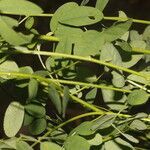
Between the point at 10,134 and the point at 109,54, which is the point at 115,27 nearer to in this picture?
the point at 109,54

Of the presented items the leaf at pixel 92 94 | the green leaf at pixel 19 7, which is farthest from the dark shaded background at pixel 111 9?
the green leaf at pixel 19 7

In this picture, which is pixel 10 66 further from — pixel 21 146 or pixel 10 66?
pixel 21 146

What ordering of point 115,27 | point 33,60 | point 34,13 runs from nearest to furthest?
point 34,13 → point 115,27 → point 33,60

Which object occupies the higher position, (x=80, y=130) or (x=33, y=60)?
(x=80, y=130)

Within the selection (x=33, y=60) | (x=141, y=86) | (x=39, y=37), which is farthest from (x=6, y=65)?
(x=33, y=60)

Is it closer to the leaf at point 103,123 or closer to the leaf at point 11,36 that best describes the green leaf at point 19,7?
the leaf at point 11,36

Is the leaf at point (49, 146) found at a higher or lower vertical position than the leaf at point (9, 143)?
higher

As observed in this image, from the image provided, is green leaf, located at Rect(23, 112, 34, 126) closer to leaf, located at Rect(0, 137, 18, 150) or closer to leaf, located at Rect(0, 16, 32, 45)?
leaf, located at Rect(0, 137, 18, 150)

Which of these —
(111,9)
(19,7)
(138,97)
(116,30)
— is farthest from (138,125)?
(111,9)
